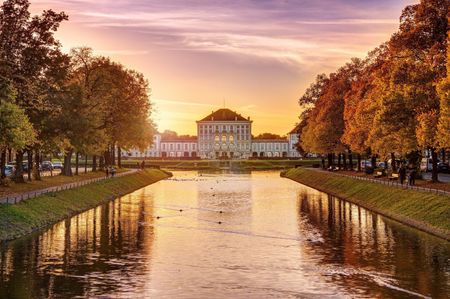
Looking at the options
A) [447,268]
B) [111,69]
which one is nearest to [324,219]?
[447,268]

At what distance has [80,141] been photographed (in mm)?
74438

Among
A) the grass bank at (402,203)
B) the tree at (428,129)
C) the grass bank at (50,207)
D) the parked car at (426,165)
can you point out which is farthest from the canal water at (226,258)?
the parked car at (426,165)

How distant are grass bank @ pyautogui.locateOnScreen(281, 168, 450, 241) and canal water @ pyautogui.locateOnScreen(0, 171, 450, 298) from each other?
1314 mm

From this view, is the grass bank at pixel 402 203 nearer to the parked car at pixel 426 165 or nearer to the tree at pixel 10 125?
the parked car at pixel 426 165

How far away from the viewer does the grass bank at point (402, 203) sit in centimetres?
4231

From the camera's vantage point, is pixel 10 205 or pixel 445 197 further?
pixel 445 197

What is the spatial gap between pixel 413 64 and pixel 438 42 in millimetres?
2744

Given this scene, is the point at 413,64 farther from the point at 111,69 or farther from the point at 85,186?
the point at 111,69

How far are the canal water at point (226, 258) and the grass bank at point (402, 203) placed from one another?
1.31m

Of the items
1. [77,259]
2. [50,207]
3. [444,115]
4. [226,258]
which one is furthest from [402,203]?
[77,259]

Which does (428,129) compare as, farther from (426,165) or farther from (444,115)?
(426,165)

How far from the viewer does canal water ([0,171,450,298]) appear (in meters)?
25.8

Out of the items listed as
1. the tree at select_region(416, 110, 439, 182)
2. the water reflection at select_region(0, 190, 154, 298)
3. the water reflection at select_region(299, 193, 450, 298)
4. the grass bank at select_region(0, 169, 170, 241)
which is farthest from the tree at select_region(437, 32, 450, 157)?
the grass bank at select_region(0, 169, 170, 241)

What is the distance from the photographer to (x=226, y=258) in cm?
3291
